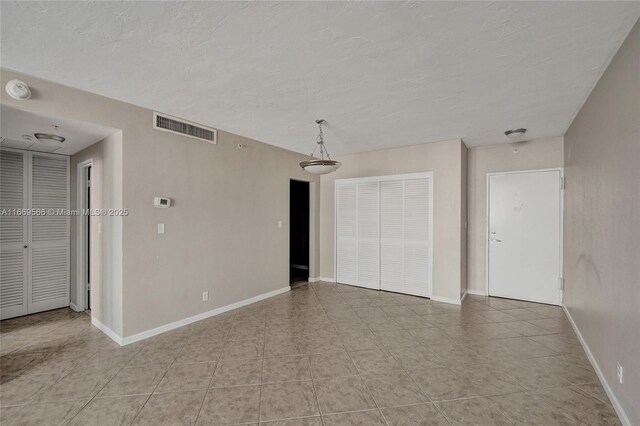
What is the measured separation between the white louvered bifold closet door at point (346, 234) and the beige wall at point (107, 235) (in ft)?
12.1

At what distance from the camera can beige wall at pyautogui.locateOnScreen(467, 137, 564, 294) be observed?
4543mm

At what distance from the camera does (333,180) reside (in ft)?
19.1

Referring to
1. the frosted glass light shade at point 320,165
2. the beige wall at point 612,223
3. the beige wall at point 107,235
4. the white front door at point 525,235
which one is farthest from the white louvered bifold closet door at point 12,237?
the white front door at point 525,235

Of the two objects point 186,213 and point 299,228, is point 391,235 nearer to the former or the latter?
point 299,228

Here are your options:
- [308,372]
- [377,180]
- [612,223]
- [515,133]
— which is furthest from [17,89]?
[515,133]

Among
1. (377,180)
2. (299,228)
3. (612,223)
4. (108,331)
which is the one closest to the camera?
(612,223)

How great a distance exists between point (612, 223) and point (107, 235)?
4.81 meters

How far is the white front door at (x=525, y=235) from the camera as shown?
14.2ft

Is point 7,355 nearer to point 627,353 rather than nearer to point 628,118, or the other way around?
point 627,353

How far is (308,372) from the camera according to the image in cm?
252

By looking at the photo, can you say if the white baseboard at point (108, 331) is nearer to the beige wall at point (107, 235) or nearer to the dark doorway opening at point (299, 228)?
the beige wall at point (107, 235)

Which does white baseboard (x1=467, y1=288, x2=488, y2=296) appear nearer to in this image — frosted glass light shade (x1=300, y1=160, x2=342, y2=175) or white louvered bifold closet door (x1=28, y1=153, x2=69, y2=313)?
frosted glass light shade (x1=300, y1=160, x2=342, y2=175)

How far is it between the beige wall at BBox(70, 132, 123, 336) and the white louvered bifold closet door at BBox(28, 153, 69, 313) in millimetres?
858

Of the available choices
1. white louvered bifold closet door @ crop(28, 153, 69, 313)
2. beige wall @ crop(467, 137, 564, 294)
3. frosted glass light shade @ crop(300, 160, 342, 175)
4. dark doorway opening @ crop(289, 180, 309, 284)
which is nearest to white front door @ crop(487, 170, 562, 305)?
beige wall @ crop(467, 137, 564, 294)
